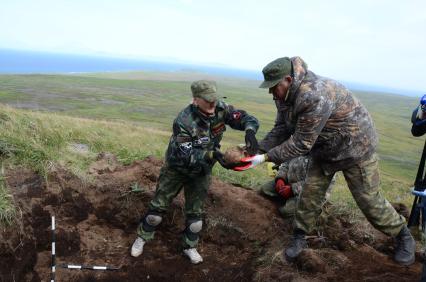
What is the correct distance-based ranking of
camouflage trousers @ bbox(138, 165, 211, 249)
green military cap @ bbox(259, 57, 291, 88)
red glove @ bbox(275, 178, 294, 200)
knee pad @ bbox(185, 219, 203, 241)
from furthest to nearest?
red glove @ bbox(275, 178, 294, 200), knee pad @ bbox(185, 219, 203, 241), camouflage trousers @ bbox(138, 165, 211, 249), green military cap @ bbox(259, 57, 291, 88)

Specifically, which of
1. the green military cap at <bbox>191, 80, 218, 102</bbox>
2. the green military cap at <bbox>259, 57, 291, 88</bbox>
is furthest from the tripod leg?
the green military cap at <bbox>191, 80, 218, 102</bbox>

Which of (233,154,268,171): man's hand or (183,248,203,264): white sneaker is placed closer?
(233,154,268,171): man's hand

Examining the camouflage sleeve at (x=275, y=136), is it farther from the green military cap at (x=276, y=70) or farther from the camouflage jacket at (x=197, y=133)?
the green military cap at (x=276, y=70)

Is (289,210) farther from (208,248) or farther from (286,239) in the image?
(208,248)

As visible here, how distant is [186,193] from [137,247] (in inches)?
39.3

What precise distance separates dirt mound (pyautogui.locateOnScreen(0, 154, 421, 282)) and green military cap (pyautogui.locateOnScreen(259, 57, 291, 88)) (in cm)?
235

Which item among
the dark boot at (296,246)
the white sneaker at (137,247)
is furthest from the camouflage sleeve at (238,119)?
the white sneaker at (137,247)

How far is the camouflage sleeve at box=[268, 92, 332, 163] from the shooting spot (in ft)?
14.3

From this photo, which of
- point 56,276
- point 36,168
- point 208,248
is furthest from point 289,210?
point 36,168

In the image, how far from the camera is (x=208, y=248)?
6004 millimetres

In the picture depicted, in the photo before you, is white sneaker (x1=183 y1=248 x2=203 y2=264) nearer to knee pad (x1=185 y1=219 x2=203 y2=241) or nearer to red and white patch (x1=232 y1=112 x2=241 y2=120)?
knee pad (x1=185 y1=219 x2=203 y2=241)

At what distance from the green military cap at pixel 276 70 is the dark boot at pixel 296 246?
87.4 inches

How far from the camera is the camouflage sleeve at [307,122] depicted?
435 centimetres

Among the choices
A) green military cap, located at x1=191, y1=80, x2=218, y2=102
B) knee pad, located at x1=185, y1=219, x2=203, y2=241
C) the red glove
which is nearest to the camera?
green military cap, located at x1=191, y1=80, x2=218, y2=102
